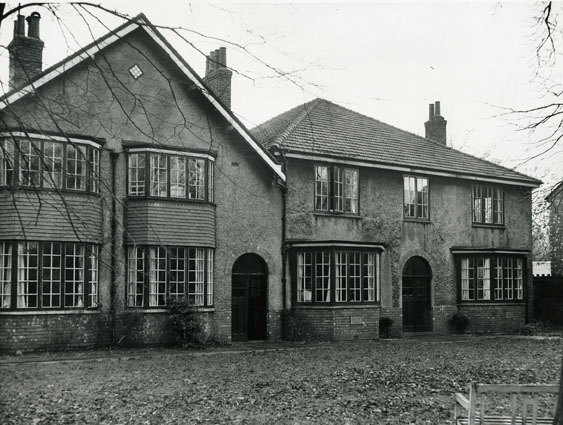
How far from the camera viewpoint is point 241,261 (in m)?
22.0

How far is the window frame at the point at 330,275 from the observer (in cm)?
2219

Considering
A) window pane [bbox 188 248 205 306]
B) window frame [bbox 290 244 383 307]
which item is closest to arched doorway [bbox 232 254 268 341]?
window frame [bbox 290 244 383 307]

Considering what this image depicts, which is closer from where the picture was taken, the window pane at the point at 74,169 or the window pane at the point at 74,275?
the window pane at the point at 74,275

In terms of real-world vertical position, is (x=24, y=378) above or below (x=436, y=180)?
below

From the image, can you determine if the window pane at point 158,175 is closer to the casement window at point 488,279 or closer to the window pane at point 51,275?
the window pane at point 51,275

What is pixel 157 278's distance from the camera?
64.3 feet

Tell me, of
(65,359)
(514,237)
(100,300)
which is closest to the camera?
(65,359)

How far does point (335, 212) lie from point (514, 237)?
9.75m

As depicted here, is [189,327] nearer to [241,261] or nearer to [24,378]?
[241,261]

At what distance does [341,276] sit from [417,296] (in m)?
4.74

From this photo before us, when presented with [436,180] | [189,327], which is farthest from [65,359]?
[436,180]

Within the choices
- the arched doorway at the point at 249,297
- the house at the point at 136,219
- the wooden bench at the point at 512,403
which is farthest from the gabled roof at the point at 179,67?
the wooden bench at the point at 512,403

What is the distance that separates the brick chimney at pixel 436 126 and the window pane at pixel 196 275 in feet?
48.6

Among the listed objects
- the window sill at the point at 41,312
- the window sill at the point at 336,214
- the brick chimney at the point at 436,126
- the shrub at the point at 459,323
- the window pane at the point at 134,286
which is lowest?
the shrub at the point at 459,323
